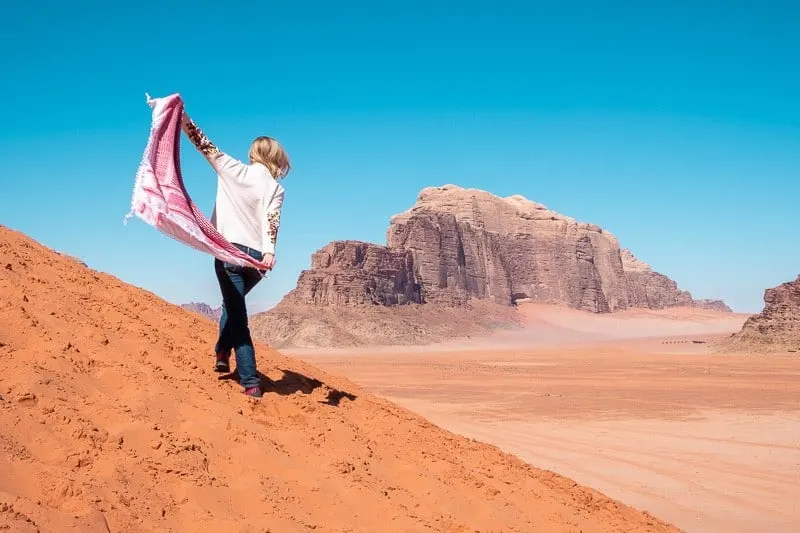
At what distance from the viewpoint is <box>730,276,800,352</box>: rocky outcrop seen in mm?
41969

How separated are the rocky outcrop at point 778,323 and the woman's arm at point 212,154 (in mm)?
43229

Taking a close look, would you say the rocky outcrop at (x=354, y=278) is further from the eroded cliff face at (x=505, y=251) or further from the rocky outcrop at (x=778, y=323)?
the rocky outcrop at (x=778, y=323)

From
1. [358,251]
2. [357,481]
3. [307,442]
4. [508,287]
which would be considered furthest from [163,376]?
[508,287]

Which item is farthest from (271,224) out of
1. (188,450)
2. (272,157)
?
(188,450)

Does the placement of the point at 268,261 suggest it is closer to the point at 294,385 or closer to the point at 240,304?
the point at 240,304

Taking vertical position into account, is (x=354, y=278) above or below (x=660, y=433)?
above

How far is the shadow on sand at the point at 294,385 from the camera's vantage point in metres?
5.34

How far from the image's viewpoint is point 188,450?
365 cm

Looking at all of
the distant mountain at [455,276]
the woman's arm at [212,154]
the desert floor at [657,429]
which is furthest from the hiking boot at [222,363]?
the distant mountain at [455,276]

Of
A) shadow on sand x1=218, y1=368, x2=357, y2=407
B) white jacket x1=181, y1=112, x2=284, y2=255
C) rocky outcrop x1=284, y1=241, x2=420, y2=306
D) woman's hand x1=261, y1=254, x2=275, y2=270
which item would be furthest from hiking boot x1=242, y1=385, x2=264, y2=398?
rocky outcrop x1=284, y1=241, x2=420, y2=306

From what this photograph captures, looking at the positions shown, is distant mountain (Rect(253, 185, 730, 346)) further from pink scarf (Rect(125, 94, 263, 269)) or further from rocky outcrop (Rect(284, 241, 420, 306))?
pink scarf (Rect(125, 94, 263, 269))

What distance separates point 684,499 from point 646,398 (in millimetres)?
12677

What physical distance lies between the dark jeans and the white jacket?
127 mm

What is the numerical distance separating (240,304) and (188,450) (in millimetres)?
1538
